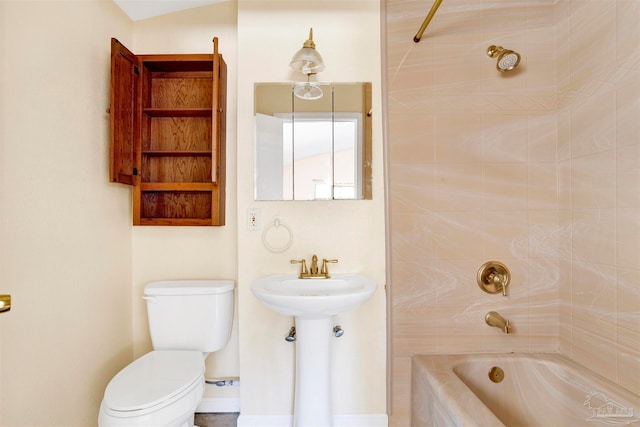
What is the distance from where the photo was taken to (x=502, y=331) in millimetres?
1711

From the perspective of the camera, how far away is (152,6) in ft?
5.96

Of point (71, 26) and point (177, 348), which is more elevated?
point (71, 26)

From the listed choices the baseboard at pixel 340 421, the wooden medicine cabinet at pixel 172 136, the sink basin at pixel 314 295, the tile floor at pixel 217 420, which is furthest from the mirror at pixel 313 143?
the tile floor at pixel 217 420

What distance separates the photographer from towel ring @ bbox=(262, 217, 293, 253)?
1.75 metres

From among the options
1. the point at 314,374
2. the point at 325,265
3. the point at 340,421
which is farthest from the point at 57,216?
the point at 340,421

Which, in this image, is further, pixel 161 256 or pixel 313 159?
pixel 161 256

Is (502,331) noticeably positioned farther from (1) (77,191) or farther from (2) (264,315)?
(1) (77,191)

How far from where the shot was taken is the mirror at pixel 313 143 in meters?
1.74

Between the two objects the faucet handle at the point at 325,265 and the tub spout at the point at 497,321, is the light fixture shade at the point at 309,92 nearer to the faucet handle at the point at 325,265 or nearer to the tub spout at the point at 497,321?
the faucet handle at the point at 325,265

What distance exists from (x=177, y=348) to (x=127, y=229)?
0.70m

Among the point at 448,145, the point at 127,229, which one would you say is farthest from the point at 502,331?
the point at 127,229

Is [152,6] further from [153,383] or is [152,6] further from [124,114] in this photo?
[153,383]

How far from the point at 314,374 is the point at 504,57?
A: 1729 millimetres

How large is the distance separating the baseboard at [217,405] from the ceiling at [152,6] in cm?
220
